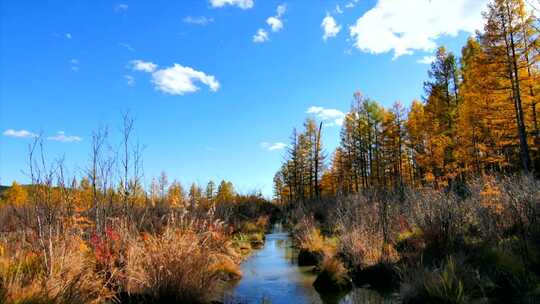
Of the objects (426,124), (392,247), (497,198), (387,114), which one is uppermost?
(387,114)

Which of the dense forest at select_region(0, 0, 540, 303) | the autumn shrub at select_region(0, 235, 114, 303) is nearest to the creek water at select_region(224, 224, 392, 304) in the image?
the dense forest at select_region(0, 0, 540, 303)

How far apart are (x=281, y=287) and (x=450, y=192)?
14.8 ft

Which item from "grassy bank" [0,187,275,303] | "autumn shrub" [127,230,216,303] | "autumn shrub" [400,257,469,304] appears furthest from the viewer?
"autumn shrub" [400,257,469,304]

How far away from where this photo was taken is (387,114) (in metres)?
35.0

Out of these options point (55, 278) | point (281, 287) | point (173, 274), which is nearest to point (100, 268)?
point (55, 278)

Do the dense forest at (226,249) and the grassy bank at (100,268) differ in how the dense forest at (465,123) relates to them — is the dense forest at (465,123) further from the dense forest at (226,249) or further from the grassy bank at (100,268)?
the grassy bank at (100,268)

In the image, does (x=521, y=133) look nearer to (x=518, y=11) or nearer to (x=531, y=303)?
(x=518, y=11)

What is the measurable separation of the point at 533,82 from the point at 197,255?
20.4m

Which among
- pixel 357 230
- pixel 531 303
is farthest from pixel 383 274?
pixel 531 303

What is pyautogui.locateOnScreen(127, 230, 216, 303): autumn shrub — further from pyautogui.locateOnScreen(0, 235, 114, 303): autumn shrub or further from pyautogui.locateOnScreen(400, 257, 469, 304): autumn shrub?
pyautogui.locateOnScreen(400, 257, 469, 304): autumn shrub

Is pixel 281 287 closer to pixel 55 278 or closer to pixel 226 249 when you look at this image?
pixel 226 249

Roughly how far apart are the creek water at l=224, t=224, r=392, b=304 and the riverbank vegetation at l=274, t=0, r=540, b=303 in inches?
19.4

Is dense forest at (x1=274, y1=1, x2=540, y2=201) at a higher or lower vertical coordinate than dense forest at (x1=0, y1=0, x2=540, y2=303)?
higher

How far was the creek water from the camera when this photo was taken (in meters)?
6.42
